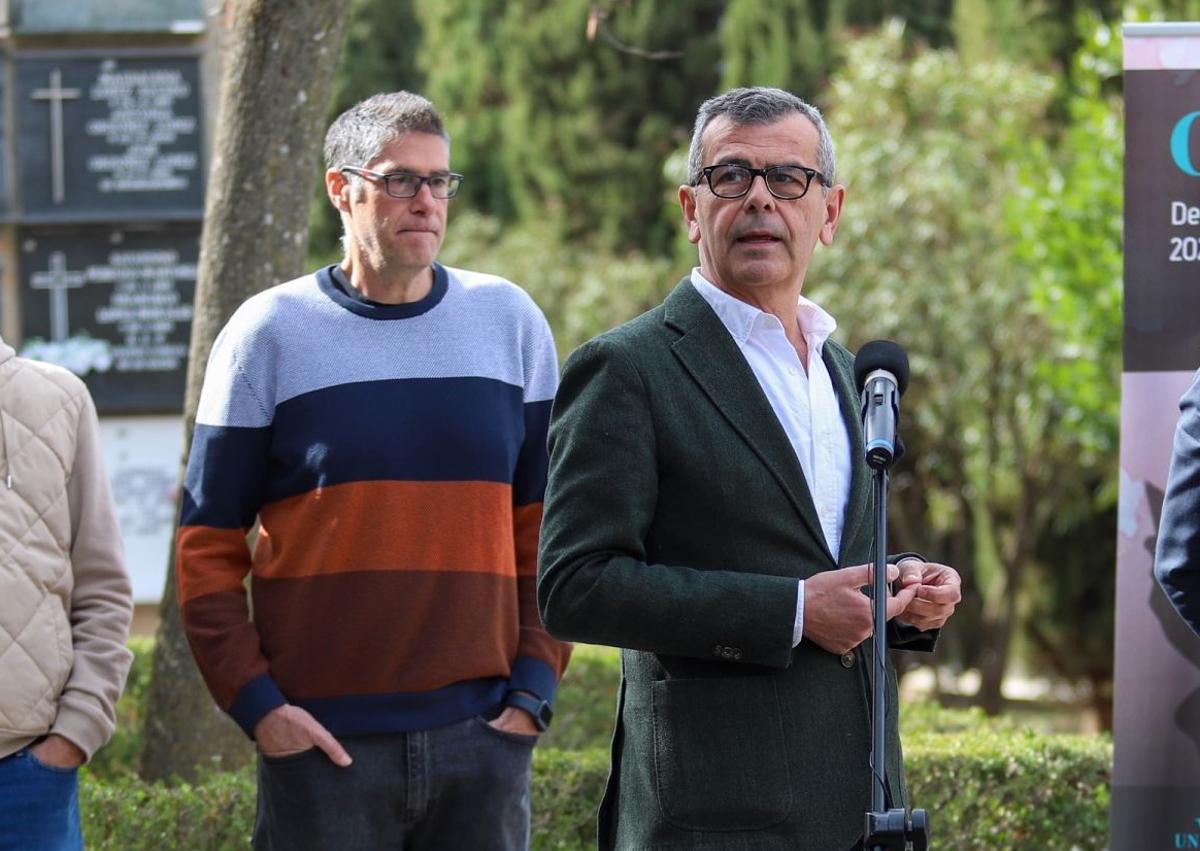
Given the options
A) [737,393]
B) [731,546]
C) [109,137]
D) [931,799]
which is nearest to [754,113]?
[737,393]

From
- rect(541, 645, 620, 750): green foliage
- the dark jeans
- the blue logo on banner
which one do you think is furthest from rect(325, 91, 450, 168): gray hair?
rect(541, 645, 620, 750): green foliage

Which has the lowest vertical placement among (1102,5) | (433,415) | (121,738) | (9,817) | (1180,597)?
(121,738)

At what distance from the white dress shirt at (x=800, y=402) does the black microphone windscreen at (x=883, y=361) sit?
0.15 meters

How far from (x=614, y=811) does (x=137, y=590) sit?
6370mm

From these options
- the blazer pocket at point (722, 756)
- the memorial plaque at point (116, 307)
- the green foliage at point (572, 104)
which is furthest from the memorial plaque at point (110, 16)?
the green foliage at point (572, 104)

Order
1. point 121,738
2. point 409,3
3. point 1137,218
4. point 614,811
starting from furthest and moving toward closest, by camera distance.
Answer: point 409,3 < point 121,738 < point 1137,218 < point 614,811

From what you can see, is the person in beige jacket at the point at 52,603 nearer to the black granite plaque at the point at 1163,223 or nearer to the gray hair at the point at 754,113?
the gray hair at the point at 754,113

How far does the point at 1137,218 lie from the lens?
507 cm

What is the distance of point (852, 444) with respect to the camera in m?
3.21

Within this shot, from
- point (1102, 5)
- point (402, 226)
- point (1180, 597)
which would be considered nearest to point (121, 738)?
point (402, 226)

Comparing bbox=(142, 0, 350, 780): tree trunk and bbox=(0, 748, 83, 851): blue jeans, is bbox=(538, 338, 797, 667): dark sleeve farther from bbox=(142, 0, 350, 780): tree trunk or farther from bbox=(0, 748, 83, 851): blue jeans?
bbox=(142, 0, 350, 780): tree trunk

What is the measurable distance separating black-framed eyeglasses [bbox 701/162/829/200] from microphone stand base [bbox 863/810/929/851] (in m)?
1.08

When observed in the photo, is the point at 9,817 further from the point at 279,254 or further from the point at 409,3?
the point at 409,3

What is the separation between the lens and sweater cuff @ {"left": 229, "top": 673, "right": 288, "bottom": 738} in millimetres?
3754
